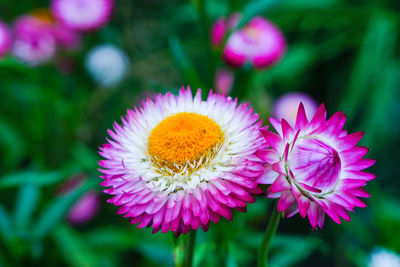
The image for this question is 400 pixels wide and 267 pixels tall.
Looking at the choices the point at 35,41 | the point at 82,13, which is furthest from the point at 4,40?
the point at 82,13

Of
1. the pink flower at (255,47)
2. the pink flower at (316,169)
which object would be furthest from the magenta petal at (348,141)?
the pink flower at (255,47)

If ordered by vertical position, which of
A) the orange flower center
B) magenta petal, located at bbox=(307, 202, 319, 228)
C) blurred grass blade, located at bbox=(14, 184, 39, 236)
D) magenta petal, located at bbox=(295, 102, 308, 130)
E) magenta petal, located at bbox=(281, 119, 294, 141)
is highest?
the orange flower center

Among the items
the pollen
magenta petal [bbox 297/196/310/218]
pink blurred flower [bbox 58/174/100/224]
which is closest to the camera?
magenta petal [bbox 297/196/310/218]

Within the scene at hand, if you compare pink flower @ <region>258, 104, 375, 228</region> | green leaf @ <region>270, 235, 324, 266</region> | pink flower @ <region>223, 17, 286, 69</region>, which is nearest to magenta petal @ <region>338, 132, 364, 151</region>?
pink flower @ <region>258, 104, 375, 228</region>

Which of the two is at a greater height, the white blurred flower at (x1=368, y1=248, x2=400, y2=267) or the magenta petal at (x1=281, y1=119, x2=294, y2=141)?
the magenta petal at (x1=281, y1=119, x2=294, y2=141)

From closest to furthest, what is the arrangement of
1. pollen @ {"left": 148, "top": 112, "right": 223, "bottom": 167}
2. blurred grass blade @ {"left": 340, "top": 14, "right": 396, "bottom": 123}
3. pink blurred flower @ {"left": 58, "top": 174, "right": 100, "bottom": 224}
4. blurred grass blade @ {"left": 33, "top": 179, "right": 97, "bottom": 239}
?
pollen @ {"left": 148, "top": 112, "right": 223, "bottom": 167}, blurred grass blade @ {"left": 33, "top": 179, "right": 97, "bottom": 239}, pink blurred flower @ {"left": 58, "top": 174, "right": 100, "bottom": 224}, blurred grass blade @ {"left": 340, "top": 14, "right": 396, "bottom": 123}

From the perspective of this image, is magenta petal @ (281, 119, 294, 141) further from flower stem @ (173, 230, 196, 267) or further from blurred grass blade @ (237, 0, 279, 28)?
blurred grass blade @ (237, 0, 279, 28)

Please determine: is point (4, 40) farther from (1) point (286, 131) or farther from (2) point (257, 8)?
(1) point (286, 131)
